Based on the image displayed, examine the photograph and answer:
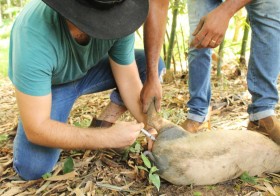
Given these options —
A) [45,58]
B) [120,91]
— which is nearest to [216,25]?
[120,91]

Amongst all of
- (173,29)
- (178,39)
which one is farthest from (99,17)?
(178,39)

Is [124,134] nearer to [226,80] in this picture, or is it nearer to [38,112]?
[38,112]

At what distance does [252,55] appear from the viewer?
6.43ft

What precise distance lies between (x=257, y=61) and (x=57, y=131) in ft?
3.85

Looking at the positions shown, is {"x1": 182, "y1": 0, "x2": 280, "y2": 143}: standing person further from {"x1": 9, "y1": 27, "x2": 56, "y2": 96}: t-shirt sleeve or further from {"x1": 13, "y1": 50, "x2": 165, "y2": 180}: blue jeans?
{"x1": 9, "y1": 27, "x2": 56, "y2": 96}: t-shirt sleeve

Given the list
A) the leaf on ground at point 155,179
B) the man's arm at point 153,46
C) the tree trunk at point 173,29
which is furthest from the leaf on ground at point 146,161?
the tree trunk at point 173,29

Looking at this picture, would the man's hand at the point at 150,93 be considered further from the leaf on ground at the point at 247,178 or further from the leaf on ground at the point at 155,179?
the leaf on ground at the point at 247,178

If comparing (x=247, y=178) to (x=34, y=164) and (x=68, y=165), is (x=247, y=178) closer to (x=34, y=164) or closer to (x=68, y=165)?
(x=68, y=165)

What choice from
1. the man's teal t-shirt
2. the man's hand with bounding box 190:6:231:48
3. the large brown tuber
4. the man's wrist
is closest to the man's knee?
the man's teal t-shirt

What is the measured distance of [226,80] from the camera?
3492 millimetres

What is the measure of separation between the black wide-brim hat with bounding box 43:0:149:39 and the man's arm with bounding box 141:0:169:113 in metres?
0.47

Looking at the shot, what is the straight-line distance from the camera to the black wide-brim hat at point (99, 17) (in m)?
1.28

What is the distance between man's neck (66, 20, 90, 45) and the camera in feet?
5.01

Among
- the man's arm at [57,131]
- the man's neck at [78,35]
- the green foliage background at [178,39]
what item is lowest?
the green foliage background at [178,39]
